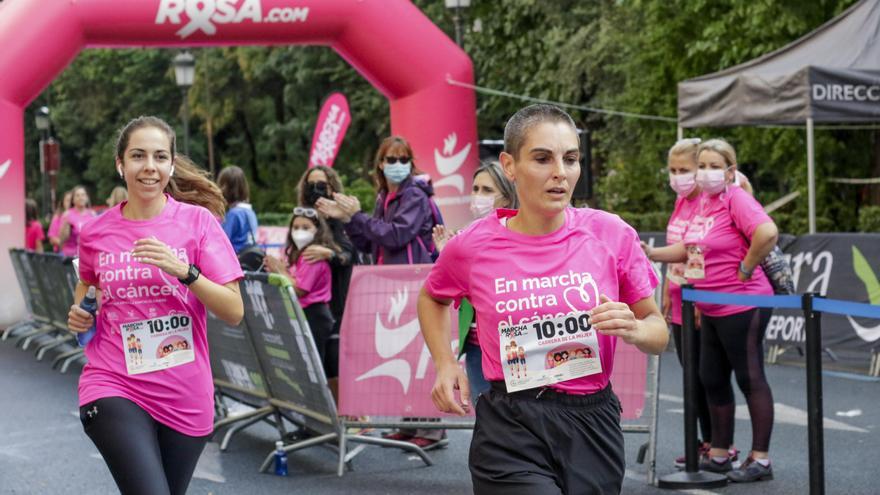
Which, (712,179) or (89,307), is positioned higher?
(712,179)

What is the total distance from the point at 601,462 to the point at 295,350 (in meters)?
4.36

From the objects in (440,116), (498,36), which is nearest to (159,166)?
(440,116)

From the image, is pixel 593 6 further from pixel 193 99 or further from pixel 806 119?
pixel 193 99

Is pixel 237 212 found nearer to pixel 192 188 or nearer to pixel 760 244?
pixel 192 188

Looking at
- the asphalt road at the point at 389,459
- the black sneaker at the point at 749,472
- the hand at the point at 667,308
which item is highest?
the hand at the point at 667,308

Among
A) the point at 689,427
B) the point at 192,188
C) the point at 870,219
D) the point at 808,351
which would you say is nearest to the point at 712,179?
the point at 689,427

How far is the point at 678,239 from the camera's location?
7637 mm

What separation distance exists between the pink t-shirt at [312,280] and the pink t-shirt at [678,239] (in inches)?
88.3

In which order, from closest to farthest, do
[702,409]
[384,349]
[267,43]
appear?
1. [702,409]
2. [384,349]
3. [267,43]

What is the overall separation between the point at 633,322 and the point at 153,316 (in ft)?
6.22

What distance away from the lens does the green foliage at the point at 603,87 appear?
18.9 metres

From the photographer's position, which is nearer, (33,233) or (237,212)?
(237,212)

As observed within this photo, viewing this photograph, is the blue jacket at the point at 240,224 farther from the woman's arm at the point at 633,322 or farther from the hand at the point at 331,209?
the woman's arm at the point at 633,322

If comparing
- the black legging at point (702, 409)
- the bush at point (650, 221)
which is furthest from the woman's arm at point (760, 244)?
the bush at point (650, 221)
